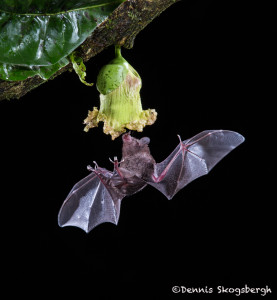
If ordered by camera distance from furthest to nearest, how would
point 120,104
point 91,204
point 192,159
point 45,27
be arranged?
1. point 91,204
2. point 192,159
3. point 120,104
4. point 45,27

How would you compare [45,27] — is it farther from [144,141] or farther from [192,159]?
[192,159]

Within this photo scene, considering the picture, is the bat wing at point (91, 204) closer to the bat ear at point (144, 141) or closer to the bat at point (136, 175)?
the bat at point (136, 175)

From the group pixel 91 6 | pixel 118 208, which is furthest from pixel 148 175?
pixel 91 6

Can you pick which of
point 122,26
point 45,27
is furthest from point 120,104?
point 45,27

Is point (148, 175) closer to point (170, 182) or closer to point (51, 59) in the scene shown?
point (170, 182)

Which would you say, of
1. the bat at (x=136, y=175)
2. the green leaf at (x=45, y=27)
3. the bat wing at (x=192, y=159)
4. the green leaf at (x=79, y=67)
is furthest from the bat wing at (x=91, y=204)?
the green leaf at (x=45, y=27)

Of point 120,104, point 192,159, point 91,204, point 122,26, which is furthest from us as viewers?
point 91,204
